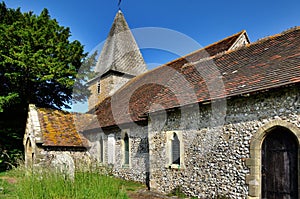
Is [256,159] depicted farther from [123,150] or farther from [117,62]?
[117,62]

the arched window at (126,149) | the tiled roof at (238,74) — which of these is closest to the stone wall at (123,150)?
the arched window at (126,149)

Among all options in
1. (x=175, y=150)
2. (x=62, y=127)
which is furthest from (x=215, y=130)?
→ (x=62, y=127)

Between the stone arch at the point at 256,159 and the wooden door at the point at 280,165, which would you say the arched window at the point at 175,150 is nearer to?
the stone arch at the point at 256,159

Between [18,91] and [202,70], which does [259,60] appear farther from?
[18,91]

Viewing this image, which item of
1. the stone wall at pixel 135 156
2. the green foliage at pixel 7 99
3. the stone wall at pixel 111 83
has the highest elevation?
the stone wall at pixel 111 83

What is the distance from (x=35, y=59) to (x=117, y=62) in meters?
8.20

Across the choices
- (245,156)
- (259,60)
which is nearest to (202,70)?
(259,60)

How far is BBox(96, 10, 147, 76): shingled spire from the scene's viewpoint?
22891 millimetres

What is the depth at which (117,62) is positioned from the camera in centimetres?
2286

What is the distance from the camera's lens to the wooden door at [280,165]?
6.42 metres

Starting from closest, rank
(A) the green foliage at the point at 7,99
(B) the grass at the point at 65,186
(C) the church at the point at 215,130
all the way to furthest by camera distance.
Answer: (B) the grass at the point at 65,186, (C) the church at the point at 215,130, (A) the green foliage at the point at 7,99

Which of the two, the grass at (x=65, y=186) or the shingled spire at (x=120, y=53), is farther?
the shingled spire at (x=120, y=53)

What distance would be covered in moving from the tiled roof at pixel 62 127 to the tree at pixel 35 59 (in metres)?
2.10

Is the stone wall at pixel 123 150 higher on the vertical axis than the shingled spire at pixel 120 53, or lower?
lower
